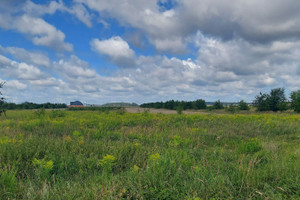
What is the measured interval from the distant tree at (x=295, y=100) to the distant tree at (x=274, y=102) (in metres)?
1.52

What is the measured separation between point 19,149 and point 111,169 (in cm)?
255

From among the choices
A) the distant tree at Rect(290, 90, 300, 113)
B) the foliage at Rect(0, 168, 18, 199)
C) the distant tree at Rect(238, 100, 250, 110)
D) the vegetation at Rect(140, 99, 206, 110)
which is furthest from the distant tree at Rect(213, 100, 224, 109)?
the foliage at Rect(0, 168, 18, 199)

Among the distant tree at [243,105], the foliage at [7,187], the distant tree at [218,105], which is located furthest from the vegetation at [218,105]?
the foliage at [7,187]

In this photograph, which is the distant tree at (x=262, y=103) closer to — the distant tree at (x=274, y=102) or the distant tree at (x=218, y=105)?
the distant tree at (x=274, y=102)

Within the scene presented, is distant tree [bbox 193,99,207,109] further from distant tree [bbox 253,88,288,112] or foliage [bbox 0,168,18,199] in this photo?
foliage [bbox 0,168,18,199]

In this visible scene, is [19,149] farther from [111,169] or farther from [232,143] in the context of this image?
[232,143]

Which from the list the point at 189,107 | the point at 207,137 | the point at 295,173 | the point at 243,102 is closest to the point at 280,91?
the point at 243,102

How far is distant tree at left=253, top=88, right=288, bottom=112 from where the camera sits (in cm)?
3731

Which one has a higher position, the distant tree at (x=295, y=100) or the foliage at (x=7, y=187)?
the distant tree at (x=295, y=100)

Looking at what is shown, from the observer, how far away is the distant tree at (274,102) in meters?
37.3

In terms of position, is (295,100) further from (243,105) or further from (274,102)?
(243,105)

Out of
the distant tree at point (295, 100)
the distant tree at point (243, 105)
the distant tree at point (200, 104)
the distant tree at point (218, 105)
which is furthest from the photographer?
the distant tree at point (200, 104)

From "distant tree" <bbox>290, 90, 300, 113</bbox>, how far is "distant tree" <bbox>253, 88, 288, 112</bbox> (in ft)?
4.99

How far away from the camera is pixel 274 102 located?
38312mm
